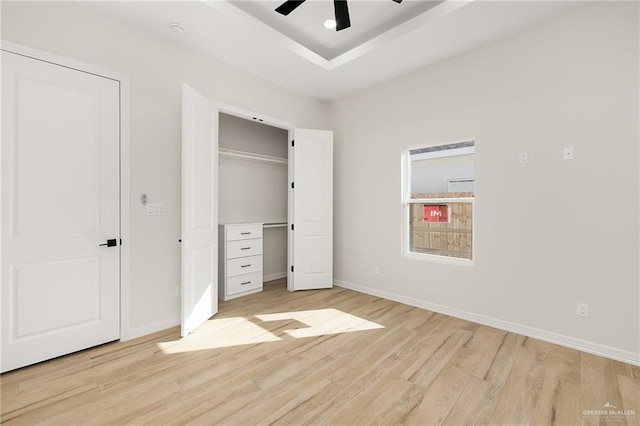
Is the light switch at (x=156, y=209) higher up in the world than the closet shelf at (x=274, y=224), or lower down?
higher up

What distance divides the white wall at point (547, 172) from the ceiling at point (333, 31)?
0.29 meters

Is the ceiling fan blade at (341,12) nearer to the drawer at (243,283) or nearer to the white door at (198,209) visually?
the white door at (198,209)

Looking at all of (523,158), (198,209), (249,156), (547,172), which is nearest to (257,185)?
(249,156)

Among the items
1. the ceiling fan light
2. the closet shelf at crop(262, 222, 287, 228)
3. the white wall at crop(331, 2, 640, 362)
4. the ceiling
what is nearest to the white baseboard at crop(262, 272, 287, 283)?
the closet shelf at crop(262, 222, 287, 228)

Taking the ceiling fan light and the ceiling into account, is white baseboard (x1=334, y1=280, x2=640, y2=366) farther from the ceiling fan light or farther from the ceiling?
the ceiling fan light

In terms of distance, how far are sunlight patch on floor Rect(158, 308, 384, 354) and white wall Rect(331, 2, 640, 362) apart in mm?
1062

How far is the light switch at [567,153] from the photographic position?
2.53 metres

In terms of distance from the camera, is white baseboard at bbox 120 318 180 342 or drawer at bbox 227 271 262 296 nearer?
white baseboard at bbox 120 318 180 342

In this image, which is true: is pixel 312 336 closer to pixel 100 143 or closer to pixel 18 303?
pixel 18 303

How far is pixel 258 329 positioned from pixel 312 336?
57 cm

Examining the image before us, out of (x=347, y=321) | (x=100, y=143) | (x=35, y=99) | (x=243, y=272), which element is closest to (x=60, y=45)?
(x=35, y=99)

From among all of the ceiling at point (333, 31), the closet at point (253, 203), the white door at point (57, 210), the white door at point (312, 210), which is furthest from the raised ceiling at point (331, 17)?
the white door at point (57, 210)

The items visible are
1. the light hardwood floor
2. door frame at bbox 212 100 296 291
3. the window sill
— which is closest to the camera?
the light hardwood floor

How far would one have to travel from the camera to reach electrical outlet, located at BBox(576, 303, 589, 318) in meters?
2.47
